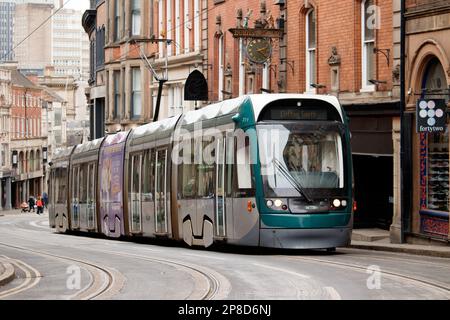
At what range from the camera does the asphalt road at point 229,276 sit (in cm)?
1495

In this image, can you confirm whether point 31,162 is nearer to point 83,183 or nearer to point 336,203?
point 83,183

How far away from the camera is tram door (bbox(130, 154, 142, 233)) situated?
103ft

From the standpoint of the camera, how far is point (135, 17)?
2199 inches

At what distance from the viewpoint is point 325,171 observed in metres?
22.6

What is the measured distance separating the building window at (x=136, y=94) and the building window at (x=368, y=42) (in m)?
25.1

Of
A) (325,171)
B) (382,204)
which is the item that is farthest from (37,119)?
(325,171)

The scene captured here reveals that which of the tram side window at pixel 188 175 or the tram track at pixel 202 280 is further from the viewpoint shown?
the tram side window at pixel 188 175

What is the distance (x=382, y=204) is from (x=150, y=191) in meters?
6.80

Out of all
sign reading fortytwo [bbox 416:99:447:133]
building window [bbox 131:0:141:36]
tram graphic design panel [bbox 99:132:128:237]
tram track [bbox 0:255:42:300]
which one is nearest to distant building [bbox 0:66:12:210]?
building window [bbox 131:0:141:36]

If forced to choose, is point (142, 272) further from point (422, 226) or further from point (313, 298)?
point (422, 226)

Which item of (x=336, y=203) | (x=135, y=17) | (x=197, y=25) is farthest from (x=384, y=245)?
(x=135, y=17)

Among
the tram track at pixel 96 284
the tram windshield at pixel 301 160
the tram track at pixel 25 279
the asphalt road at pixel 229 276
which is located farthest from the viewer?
the tram windshield at pixel 301 160

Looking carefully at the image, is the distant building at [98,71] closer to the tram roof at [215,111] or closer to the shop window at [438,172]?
the tram roof at [215,111]

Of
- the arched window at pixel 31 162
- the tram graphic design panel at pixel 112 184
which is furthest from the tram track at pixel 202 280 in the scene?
the arched window at pixel 31 162
